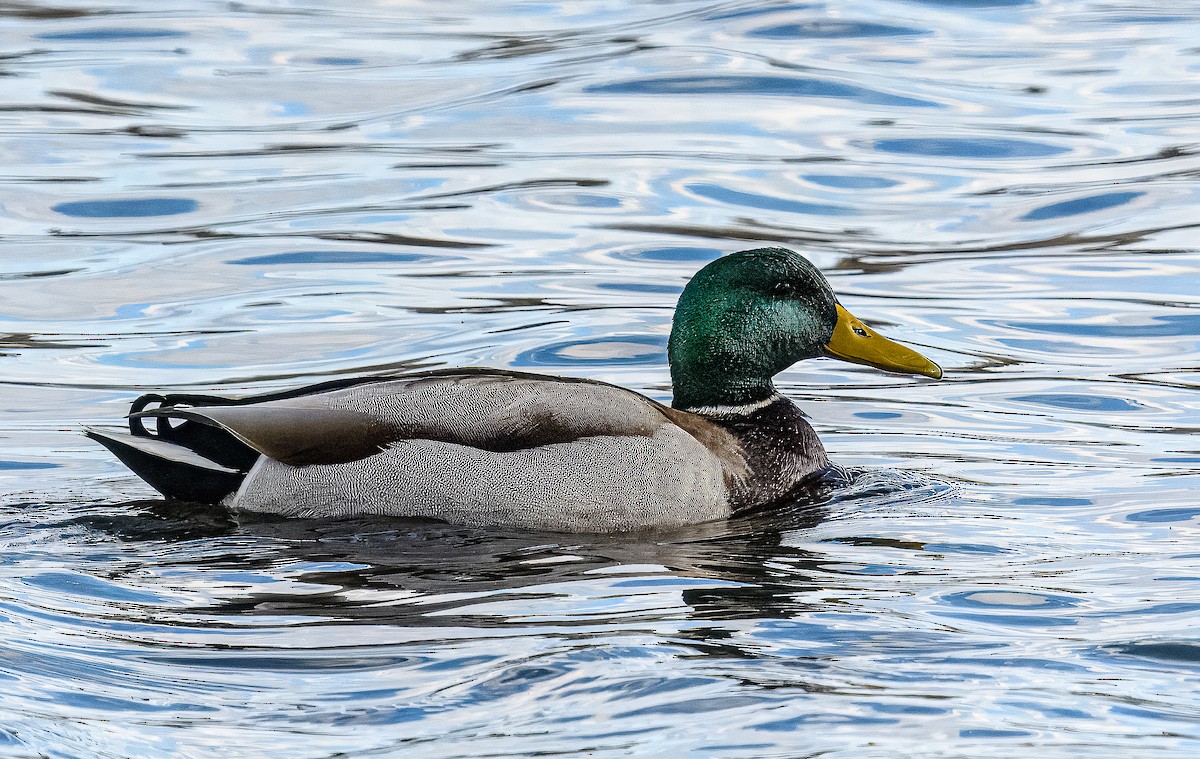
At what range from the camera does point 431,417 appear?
7676 millimetres

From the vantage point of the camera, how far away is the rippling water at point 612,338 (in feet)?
18.2

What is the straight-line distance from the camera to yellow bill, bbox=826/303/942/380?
8633 millimetres

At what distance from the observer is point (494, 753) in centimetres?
507

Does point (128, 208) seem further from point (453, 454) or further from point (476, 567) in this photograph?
point (476, 567)

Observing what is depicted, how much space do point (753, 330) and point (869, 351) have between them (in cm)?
55

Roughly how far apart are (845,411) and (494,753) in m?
5.22

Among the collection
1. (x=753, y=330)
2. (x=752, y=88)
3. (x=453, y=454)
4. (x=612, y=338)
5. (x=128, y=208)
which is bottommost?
(x=612, y=338)

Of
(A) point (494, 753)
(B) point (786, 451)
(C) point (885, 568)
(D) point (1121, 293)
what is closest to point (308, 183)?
(D) point (1121, 293)

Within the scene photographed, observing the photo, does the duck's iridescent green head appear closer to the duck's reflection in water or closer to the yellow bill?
the yellow bill

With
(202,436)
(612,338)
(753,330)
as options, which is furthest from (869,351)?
(612,338)

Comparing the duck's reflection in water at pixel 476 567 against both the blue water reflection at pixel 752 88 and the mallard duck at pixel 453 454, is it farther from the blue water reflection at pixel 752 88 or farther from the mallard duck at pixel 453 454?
the blue water reflection at pixel 752 88

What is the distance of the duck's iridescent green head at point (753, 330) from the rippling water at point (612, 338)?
0.58 meters

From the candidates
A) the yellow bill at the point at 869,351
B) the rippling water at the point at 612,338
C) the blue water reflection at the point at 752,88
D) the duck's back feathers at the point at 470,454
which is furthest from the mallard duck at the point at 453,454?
the blue water reflection at the point at 752,88

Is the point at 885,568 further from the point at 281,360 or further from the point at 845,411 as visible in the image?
the point at 281,360
